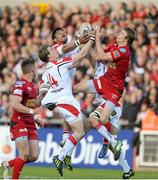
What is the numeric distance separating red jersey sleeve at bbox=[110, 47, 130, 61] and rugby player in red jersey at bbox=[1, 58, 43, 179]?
156 cm

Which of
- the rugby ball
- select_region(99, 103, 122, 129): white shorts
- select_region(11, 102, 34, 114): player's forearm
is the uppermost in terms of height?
the rugby ball

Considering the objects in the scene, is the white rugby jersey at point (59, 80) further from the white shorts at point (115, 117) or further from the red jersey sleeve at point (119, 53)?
the white shorts at point (115, 117)

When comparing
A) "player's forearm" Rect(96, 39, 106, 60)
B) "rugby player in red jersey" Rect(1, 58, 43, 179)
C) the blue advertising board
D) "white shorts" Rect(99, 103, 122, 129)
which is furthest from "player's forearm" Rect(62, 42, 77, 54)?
the blue advertising board

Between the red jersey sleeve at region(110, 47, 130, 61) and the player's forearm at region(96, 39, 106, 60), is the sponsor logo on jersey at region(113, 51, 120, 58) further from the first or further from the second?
the player's forearm at region(96, 39, 106, 60)

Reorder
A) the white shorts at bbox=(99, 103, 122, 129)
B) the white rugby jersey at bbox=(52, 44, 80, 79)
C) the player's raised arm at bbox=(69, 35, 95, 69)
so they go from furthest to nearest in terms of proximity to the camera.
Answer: the white shorts at bbox=(99, 103, 122, 129) < the white rugby jersey at bbox=(52, 44, 80, 79) < the player's raised arm at bbox=(69, 35, 95, 69)

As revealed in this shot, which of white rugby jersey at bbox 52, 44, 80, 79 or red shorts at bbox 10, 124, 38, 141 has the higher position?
white rugby jersey at bbox 52, 44, 80, 79

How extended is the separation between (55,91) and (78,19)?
37.1ft

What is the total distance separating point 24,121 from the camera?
18.6m

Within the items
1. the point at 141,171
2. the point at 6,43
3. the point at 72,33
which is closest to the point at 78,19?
the point at 72,33

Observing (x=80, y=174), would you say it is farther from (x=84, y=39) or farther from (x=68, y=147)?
(x=84, y=39)

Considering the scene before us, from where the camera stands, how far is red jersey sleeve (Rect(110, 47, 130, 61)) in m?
18.8

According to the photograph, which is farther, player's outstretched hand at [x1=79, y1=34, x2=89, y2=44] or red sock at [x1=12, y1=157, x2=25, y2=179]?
player's outstretched hand at [x1=79, y1=34, x2=89, y2=44]

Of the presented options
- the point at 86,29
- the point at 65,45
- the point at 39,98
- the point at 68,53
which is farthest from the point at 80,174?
the point at 86,29

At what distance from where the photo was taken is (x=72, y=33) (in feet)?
95.6
